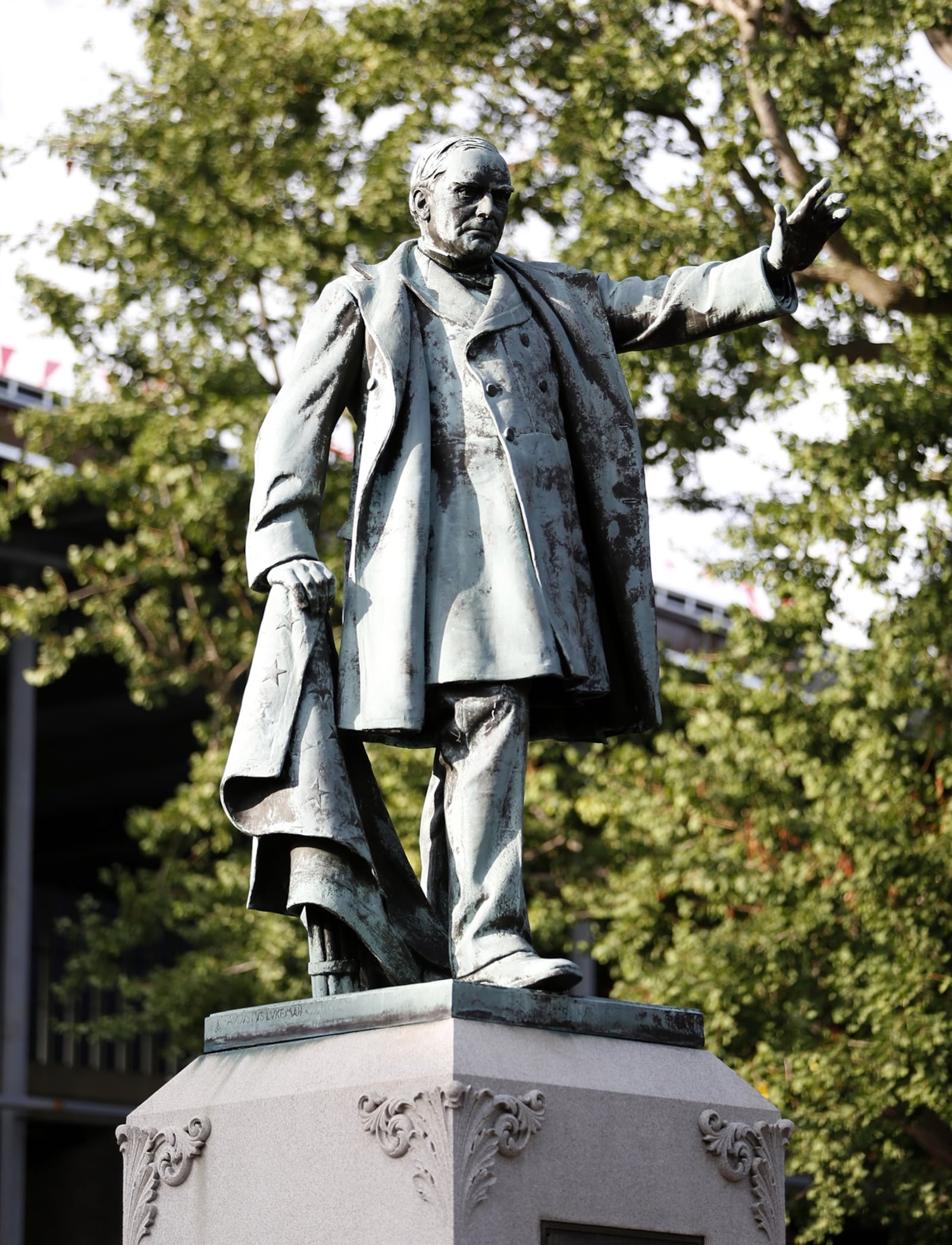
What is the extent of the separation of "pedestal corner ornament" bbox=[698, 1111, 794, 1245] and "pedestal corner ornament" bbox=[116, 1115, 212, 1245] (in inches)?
48.1

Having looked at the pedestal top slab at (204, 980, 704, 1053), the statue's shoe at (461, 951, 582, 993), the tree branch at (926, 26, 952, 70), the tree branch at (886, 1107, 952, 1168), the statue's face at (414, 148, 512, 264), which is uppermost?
the tree branch at (926, 26, 952, 70)

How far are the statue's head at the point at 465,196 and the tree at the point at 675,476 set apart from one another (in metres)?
9.28

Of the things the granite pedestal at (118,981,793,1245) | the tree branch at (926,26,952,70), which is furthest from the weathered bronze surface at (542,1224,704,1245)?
the tree branch at (926,26,952,70)

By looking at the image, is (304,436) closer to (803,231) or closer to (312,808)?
(312,808)

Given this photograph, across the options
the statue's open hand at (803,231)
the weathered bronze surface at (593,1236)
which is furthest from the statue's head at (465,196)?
the weathered bronze surface at (593,1236)

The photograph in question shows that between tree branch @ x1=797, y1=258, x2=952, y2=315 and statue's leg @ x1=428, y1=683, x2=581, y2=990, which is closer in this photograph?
statue's leg @ x1=428, y1=683, x2=581, y2=990

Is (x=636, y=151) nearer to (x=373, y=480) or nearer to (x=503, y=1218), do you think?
(x=373, y=480)

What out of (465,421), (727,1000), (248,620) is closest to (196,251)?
(248,620)

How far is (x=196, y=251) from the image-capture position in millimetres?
19328

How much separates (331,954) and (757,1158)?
45.8 inches

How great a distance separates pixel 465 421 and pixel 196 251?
46.3ft

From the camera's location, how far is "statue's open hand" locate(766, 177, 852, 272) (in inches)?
223

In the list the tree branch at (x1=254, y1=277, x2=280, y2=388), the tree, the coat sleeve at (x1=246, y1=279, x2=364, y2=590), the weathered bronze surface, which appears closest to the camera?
the weathered bronze surface

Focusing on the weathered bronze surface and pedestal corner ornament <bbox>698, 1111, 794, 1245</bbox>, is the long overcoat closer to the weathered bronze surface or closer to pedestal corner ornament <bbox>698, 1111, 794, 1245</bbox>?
pedestal corner ornament <bbox>698, 1111, 794, 1245</bbox>
